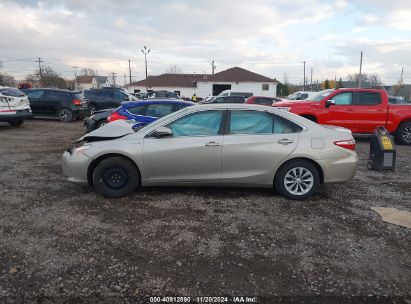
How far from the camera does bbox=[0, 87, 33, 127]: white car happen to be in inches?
457

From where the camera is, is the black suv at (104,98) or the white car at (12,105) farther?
the black suv at (104,98)

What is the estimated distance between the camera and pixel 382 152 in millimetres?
7016

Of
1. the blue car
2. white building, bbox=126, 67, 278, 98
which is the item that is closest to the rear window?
the blue car

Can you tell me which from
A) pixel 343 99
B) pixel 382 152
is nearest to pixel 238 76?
pixel 343 99

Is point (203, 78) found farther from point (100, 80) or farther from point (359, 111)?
point (100, 80)

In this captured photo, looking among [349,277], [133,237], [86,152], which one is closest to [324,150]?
[349,277]

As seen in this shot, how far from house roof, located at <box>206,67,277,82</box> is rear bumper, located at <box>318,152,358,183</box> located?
48350 mm

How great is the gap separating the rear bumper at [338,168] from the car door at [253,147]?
61 centimetres

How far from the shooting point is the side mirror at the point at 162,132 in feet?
16.3

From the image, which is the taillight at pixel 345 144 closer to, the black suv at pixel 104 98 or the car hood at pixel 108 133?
the car hood at pixel 108 133

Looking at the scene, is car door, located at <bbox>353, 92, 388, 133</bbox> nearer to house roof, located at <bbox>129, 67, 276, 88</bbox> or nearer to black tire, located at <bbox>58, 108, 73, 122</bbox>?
black tire, located at <bbox>58, 108, 73, 122</bbox>

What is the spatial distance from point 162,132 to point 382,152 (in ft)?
16.0

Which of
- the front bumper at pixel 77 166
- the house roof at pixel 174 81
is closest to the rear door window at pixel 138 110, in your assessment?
the front bumper at pixel 77 166

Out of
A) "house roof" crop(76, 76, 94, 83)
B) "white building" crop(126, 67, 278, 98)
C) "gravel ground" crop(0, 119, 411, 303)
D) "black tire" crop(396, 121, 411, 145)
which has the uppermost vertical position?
"house roof" crop(76, 76, 94, 83)
